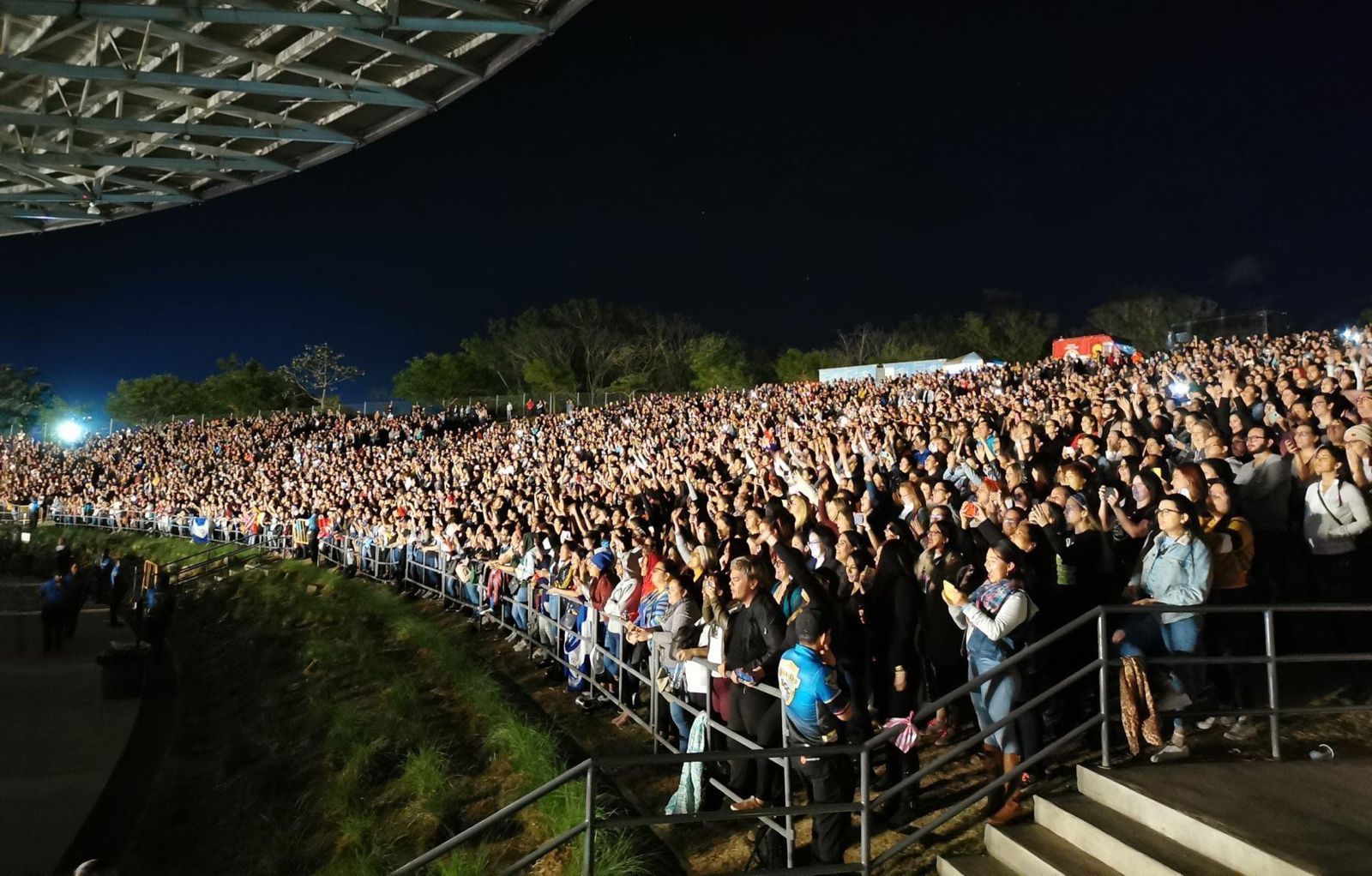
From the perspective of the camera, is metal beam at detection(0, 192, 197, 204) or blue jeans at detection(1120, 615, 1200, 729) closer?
blue jeans at detection(1120, 615, 1200, 729)

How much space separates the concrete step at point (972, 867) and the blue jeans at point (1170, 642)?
60.1 inches

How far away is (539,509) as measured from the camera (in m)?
13.9

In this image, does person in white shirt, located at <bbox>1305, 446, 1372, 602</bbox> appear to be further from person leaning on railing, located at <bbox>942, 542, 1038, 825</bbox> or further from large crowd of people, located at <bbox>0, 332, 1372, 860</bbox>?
person leaning on railing, located at <bbox>942, 542, 1038, 825</bbox>

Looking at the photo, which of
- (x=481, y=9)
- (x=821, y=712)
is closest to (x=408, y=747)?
(x=821, y=712)

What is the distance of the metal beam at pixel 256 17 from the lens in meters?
10.8

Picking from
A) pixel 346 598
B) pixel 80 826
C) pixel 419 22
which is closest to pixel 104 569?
pixel 346 598

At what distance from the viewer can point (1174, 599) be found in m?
5.17

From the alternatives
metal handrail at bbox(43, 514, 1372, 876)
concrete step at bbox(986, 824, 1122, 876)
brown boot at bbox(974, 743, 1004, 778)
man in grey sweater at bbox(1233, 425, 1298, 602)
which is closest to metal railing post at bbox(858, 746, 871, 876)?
metal handrail at bbox(43, 514, 1372, 876)

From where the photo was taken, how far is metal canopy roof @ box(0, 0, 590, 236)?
471 inches

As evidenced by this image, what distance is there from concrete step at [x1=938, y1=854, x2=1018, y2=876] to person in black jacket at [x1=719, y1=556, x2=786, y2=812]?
114 cm

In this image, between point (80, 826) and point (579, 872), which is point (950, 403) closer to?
point (579, 872)

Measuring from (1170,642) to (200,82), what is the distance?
1519 cm

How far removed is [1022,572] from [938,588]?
69 cm

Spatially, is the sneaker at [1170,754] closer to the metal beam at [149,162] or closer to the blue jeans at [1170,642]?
the blue jeans at [1170,642]
